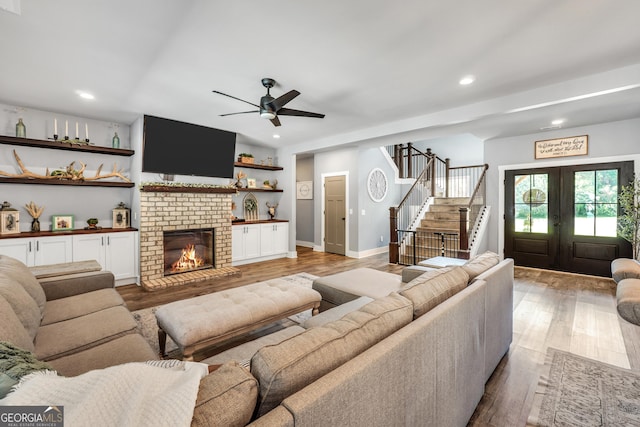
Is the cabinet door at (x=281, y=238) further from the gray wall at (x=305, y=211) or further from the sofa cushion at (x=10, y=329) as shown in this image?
the sofa cushion at (x=10, y=329)

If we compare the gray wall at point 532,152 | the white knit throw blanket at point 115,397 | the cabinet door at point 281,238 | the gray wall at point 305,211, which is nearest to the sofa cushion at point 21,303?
the white knit throw blanket at point 115,397

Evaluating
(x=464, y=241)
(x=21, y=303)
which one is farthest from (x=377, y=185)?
(x=21, y=303)

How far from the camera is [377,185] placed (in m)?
7.35

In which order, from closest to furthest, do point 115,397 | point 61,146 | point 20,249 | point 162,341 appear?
point 115,397 < point 162,341 < point 20,249 < point 61,146

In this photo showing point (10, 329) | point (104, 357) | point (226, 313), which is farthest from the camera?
point (226, 313)

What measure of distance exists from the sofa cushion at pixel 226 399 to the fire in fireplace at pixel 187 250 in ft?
15.2

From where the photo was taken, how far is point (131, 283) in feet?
15.0

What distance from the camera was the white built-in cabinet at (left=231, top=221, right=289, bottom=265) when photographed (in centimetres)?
581

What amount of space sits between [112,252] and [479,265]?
487 cm

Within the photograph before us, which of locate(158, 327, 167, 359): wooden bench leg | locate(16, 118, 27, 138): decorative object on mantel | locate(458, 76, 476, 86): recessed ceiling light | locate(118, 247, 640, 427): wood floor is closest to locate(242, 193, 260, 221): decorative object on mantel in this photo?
locate(118, 247, 640, 427): wood floor

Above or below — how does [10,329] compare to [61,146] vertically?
below

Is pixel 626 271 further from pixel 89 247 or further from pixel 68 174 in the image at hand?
pixel 68 174

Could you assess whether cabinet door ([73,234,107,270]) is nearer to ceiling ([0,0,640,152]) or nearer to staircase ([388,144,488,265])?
ceiling ([0,0,640,152])

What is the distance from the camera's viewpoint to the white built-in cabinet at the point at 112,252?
410 centimetres
